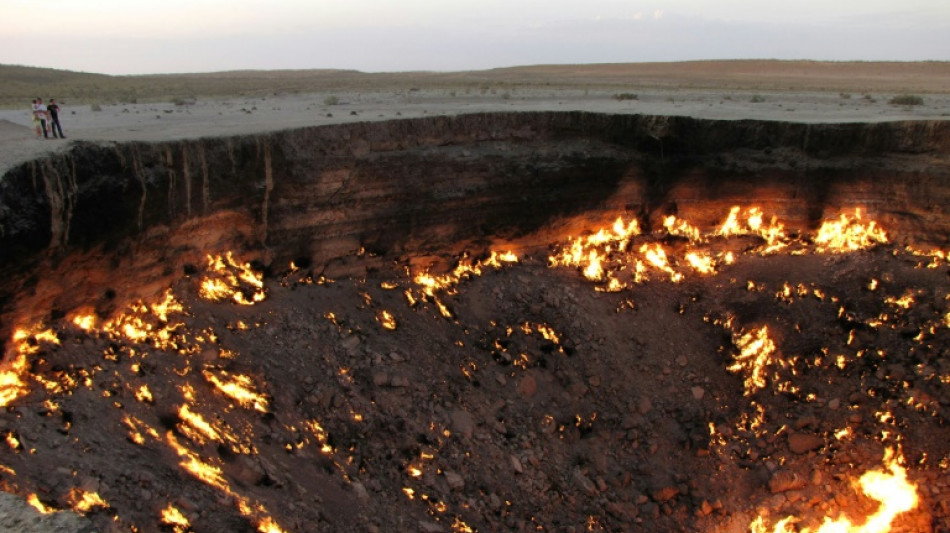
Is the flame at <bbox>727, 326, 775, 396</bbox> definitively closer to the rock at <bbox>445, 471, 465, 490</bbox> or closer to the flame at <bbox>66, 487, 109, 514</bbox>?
the rock at <bbox>445, 471, 465, 490</bbox>

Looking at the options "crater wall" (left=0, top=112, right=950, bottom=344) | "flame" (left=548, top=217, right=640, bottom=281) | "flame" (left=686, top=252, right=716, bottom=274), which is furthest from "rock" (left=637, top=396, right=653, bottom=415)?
"crater wall" (left=0, top=112, right=950, bottom=344)

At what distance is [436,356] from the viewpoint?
11.7 metres

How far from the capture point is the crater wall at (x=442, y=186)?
9.55m

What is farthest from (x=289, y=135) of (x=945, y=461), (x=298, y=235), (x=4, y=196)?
(x=945, y=461)

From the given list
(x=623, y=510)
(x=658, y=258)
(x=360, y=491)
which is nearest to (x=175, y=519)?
(x=360, y=491)

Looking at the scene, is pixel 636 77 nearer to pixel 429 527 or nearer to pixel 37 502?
pixel 429 527

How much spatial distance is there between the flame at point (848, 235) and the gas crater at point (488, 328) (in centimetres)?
5

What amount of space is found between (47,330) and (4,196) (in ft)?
5.61

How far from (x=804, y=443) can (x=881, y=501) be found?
4.20 ft

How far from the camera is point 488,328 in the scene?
12570mm

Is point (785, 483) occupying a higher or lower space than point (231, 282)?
lower

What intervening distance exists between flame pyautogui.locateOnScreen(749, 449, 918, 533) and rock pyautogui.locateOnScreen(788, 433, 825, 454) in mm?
757

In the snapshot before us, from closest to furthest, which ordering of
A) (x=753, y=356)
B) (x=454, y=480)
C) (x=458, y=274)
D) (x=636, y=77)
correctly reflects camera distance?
(x=454, y=480), (x=753, y=356), (x=458, y=274), (x=636, y=77)

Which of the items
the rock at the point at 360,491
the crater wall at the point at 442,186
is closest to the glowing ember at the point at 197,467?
the rock at the point at 360,491
